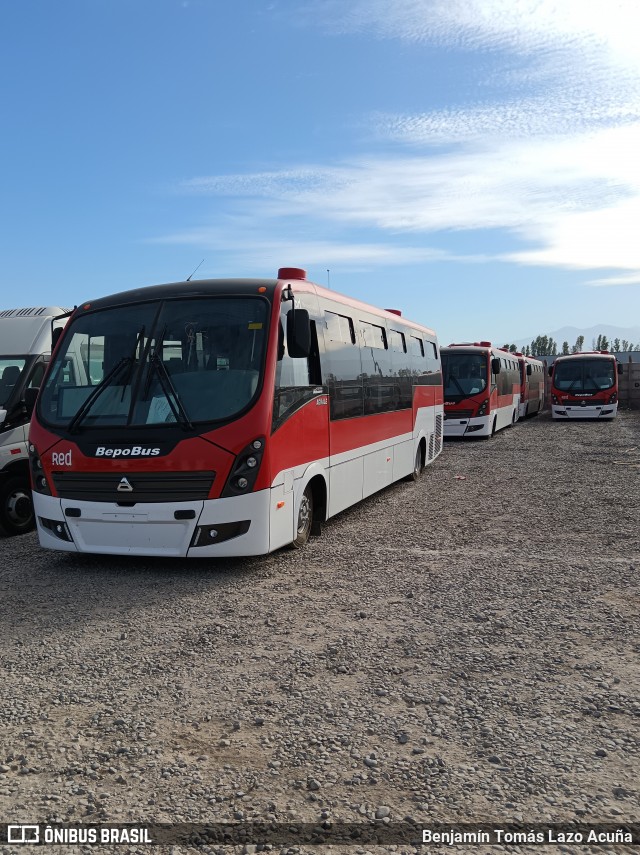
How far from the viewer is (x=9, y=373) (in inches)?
368

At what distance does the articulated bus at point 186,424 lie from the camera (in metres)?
6.82

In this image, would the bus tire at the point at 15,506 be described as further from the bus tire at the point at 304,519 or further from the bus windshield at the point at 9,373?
the bus tire at the point at 304,519

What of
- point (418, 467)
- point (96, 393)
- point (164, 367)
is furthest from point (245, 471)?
point (418, 467)

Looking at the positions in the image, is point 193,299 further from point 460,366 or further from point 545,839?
point 460,366

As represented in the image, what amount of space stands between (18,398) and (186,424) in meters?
3.24

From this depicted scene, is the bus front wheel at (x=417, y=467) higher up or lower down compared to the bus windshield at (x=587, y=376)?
lower down

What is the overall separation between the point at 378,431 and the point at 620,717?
23.2ft

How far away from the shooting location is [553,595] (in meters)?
6.32

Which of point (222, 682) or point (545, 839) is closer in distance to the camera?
point (545, 839)

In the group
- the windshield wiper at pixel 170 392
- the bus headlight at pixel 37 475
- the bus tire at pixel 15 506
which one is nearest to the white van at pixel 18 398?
the bus tire at pixel 15 506

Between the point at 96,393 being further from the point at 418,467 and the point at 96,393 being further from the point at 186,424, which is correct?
the point at 418,467

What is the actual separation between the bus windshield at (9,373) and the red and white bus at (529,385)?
24039 millimetres

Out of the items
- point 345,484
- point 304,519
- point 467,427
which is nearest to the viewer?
point 304,519

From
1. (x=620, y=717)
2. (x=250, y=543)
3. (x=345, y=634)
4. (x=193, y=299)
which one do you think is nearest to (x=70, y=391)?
(x=193, y=299)
